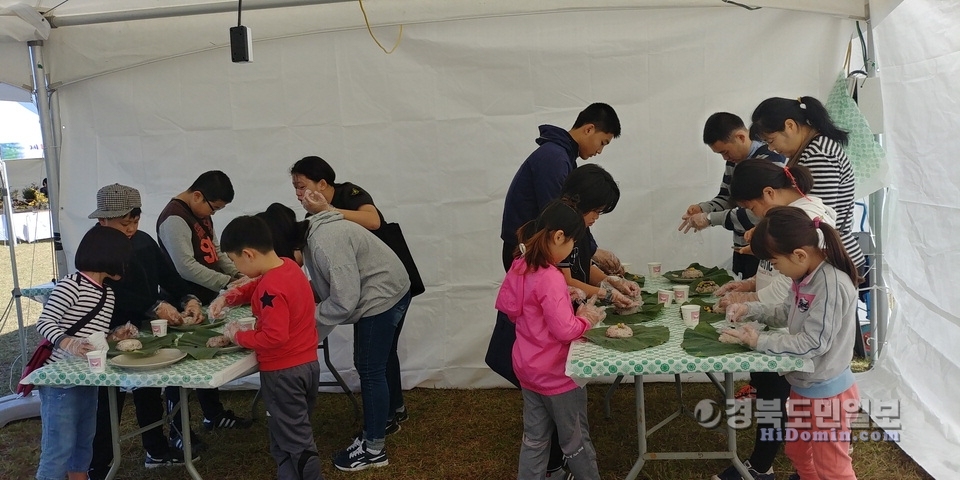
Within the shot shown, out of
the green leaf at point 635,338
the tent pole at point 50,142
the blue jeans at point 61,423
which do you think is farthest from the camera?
the tent pole at point 50,142

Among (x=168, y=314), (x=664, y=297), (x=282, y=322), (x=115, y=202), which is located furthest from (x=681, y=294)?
(x=115, y=202)

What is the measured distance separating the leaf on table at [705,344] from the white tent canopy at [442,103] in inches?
71.7

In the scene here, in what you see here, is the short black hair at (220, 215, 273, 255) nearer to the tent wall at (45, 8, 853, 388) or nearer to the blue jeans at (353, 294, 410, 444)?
the blue jeans at (353, 294, 410, 444)

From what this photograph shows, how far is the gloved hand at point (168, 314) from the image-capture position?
3.22m

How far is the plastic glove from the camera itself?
2.96 m

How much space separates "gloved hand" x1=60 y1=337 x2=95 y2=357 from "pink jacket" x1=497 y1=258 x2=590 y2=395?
4.95 feet

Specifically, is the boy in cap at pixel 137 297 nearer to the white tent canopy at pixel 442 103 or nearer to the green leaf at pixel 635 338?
the white tent canopy at pixel 442 103

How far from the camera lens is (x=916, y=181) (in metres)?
3.52

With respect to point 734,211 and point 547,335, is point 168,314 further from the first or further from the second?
point 734,211

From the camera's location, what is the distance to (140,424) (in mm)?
3551

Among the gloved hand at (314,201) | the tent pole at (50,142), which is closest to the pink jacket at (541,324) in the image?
the gloved hand at (314,201)

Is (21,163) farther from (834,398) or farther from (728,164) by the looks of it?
(834,398)

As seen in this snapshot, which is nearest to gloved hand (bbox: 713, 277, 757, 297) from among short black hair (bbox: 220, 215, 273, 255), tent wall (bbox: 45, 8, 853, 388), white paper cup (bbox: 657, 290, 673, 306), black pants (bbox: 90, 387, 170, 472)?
white paper cup (bbox: 657, 290, 673, 306)

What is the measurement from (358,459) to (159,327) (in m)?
1.10
